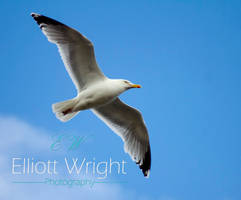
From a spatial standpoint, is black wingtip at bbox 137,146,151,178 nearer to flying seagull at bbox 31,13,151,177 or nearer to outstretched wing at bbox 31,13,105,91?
flying seagull at bbox 31,13,151,177

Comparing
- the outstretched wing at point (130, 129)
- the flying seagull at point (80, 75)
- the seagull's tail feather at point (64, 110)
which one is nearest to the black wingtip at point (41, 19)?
the flying seagull at point (80, 75)

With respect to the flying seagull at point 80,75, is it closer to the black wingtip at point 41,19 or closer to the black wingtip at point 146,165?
the black wingtip at point 41,19

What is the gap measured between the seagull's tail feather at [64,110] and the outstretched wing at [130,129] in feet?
2.41

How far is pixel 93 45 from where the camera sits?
6.05m

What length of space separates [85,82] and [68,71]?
32 cm

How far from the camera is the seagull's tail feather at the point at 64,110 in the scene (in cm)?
625

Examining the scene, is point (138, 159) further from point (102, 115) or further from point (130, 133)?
point (102, 115)

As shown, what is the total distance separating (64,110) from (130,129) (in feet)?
4.38

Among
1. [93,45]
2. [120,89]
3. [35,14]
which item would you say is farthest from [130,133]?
[35,14]

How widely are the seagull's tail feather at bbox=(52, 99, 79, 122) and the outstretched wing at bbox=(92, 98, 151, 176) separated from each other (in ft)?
2.41

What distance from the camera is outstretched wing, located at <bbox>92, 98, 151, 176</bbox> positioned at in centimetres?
689

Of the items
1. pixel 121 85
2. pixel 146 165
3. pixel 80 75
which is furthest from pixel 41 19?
pixel 146 165

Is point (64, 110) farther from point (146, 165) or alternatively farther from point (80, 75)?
point (146, 165)


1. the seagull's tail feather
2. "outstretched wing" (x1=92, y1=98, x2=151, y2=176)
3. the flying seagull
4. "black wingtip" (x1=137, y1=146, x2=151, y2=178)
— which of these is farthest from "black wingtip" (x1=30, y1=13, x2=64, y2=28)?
"black wingtip" (x1=137, y1=146, x2=151, y2=178)
